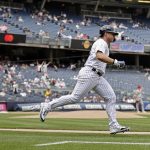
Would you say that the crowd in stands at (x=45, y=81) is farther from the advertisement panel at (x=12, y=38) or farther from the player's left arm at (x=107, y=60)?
the player's left arm at (x=107, y=60)

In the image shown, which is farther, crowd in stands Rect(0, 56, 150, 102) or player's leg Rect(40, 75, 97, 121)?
crowd in stands Rect(0, 56, 150, 102)

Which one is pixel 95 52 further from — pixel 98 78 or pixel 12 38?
pixel 12 38

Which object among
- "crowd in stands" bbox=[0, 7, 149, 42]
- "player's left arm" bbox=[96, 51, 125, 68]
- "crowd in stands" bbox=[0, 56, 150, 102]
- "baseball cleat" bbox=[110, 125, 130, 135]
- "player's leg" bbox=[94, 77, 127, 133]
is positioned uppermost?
"crowd in stands" bbox=[0, 7, 149, 42]

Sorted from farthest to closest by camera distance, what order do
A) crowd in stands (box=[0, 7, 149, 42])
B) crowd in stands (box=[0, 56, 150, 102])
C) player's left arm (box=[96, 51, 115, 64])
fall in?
crowd in stands (box=[0, 7, 149, 42]), crowd in stands (box=[0, 56, 150, 102]), player's left arm (box=[96, 51, 115, 64])

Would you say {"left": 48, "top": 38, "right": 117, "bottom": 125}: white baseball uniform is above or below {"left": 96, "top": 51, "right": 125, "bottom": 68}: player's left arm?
below

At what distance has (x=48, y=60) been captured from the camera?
4203 cm

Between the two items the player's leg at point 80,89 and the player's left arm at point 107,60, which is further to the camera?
the player's leg at point 80,89

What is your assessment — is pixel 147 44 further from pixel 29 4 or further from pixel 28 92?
pixel 28 92

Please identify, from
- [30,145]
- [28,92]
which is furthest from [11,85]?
[30,145]

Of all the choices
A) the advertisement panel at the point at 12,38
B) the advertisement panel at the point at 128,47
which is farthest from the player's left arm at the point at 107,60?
the advertisement panel at the point at 128,47

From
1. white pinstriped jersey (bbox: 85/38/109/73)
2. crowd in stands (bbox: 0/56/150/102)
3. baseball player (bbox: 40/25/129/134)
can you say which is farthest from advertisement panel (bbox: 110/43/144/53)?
white pinstriped jersey (bbox: 85/38/109/73)

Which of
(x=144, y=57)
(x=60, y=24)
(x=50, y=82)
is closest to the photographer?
(x=50, y=82)

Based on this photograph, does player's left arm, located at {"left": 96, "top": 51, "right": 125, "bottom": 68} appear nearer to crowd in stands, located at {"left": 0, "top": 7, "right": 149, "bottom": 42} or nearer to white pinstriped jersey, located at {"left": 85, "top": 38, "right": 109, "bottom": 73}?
white pinstriped jersey, located at {"left": 85, "top": 38, "right": 109, "bottom": 73}

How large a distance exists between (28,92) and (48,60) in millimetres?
9446
